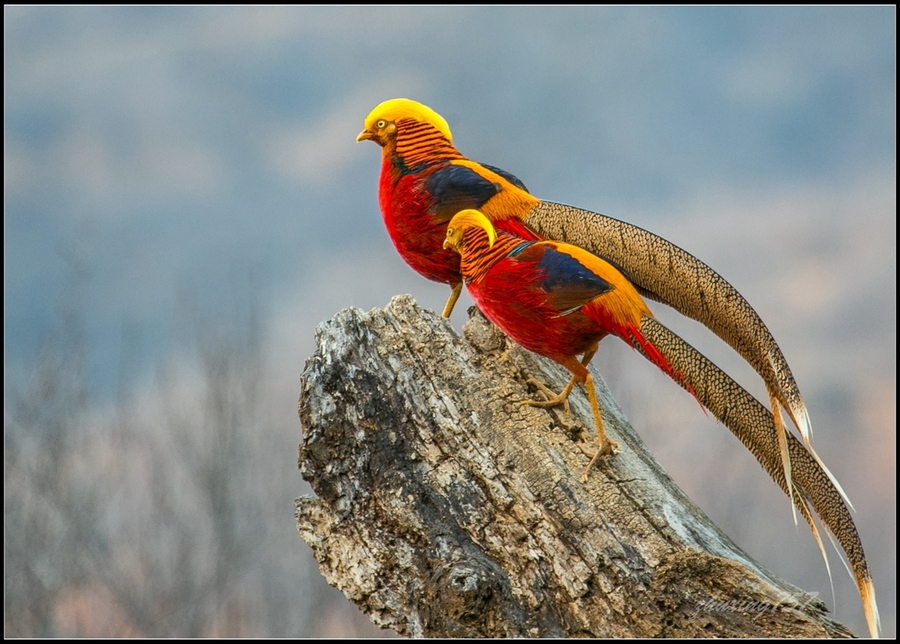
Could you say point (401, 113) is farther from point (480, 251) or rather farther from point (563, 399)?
point (563, 399)

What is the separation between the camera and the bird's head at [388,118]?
17.9ft

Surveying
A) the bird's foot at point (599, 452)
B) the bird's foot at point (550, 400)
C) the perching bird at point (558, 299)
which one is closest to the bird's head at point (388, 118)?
the perching bird at point (558, 299)

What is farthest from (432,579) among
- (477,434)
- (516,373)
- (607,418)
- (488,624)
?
(607,418)

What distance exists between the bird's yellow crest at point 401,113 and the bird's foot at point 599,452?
2.01 metres

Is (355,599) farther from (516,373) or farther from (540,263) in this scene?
(540,263)

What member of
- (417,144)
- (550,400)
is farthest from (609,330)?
(417,144)

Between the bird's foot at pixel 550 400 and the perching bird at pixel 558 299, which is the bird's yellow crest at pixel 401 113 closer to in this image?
the perching bird at pixel 558 299

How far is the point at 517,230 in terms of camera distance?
525 cm

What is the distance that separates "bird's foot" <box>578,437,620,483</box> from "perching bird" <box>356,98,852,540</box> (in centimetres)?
76

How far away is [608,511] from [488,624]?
81cm

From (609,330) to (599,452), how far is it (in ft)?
2.01

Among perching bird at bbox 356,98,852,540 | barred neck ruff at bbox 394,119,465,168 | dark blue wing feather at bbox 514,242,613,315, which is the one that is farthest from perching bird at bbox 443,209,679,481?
barred neck ruff at bbox 394,119,465,168

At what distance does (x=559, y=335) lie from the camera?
15.3 feet

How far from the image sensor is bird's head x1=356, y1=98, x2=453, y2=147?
5.46 metres
